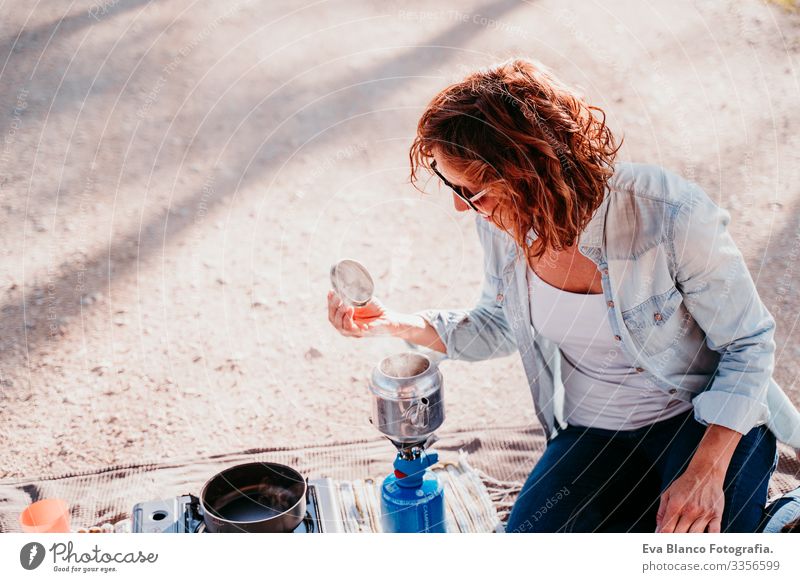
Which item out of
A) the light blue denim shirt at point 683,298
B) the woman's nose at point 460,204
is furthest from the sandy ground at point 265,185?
the woman's nose at point 460,204

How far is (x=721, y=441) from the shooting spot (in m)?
1.15

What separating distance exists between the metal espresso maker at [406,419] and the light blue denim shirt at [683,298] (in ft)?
0.83

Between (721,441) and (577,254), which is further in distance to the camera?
(577,254)

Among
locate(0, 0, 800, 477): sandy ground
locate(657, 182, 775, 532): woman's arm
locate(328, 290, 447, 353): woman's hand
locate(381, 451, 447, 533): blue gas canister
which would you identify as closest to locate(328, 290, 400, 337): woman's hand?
locate(328, 290, 447, 353): woman's hand

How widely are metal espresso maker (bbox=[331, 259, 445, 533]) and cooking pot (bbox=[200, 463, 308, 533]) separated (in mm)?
155

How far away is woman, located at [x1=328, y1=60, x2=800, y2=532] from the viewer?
1.12 m

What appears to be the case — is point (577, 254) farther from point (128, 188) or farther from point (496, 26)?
point (496, 26)

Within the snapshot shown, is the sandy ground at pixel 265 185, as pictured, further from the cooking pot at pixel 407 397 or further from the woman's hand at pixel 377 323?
the cooking pot at pixel 407 397

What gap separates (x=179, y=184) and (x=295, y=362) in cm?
92

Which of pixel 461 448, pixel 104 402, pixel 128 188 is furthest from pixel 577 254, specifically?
pixel 128 188

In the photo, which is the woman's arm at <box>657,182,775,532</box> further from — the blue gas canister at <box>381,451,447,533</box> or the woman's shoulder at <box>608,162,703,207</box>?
the blue gas canister at <box>381,451,447,533</box>

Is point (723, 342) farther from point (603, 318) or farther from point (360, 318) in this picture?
point (360, 318)

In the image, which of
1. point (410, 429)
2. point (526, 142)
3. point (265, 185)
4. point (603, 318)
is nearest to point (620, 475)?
point (603, 318)

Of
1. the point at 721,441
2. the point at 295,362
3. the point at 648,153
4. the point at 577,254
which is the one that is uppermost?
the point at 577,254
